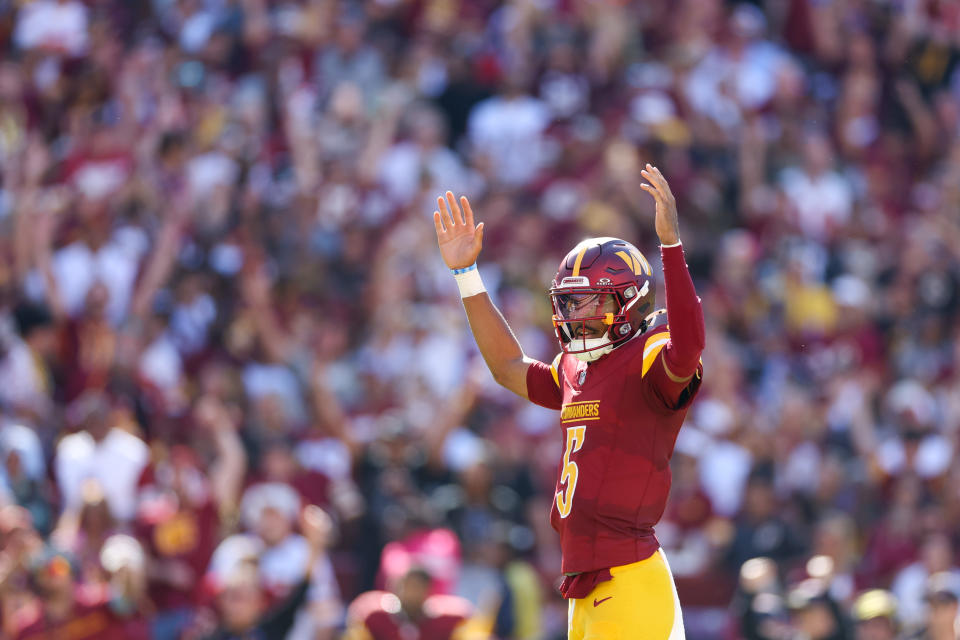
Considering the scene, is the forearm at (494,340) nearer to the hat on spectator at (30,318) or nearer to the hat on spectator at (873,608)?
the hat on spectator at (873,608)

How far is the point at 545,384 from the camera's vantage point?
5.96 meters

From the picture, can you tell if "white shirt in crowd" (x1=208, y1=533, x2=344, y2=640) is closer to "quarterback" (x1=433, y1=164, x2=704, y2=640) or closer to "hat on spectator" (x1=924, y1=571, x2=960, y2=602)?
"hat on spectator" (x1=924, y1=571, x2=960, y2=602)

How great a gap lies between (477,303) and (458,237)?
292 millimetres

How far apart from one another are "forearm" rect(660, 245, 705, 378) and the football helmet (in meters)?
0.45

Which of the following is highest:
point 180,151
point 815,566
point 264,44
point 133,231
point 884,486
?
point 264,44

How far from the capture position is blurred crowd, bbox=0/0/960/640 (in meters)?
10.2

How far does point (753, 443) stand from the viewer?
39.7 feet

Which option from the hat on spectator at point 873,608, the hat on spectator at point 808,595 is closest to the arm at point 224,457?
the hat on spectator at point 808,595

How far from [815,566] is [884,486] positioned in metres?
2.43

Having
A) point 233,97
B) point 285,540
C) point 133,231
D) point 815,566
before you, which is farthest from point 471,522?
point 233,97

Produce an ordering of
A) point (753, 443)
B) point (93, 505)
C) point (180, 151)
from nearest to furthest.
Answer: point (93, 505) < point (753, 443) < point (180, 151)

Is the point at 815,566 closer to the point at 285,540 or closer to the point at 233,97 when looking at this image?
the point at 285,540

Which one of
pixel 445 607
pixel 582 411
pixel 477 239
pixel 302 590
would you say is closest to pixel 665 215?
pixel 582 411

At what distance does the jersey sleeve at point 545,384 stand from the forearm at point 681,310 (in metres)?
0.97
